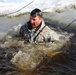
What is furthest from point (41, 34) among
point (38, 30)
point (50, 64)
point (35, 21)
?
point (50, 64)

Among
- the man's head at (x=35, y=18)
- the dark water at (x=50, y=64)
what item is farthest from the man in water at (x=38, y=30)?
the dark water at (x=50, y=64)

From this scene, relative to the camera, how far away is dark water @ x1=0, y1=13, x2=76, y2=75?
18.5 feet

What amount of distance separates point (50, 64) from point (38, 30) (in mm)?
995

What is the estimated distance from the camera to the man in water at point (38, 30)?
648 centimetres

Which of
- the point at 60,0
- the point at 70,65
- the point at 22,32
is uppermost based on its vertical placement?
the point at 60,0

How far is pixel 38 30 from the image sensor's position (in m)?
6.64

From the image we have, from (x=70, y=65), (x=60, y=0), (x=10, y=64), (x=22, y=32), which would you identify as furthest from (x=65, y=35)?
(x=60, y=0)

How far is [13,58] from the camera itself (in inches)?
237

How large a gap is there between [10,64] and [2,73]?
0.40 meters

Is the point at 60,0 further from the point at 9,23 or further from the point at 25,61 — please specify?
the point at 25,61

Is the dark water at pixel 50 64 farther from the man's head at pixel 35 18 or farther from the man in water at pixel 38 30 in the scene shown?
the man's head at pixel 35 18

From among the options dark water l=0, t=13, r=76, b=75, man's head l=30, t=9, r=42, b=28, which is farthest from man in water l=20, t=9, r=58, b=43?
dark water l=0, t=13, r=76, b=75

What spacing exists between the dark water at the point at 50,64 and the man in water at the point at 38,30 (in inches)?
18.4

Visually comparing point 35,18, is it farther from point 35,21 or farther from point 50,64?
point 50,64
